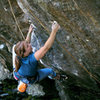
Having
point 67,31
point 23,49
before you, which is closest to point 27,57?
point 23,49

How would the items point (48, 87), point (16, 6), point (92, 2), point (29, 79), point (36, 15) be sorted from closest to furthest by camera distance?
1. point (92, 2)
2. point (29, 79)
3. point (36, 15)
4. point (16, 6)
5. point (48, 87)

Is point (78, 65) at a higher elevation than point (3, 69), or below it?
higher

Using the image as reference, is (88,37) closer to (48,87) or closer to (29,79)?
(29,79)

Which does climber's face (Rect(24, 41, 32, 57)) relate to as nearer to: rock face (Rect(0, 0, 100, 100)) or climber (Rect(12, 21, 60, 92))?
climber (Rect(12, 21, 60, 92))

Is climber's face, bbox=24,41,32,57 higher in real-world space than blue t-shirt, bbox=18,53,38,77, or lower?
higher

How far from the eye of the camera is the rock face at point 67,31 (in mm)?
2371

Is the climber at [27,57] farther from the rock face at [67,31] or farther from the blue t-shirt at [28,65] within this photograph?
the rock face at [67,31]

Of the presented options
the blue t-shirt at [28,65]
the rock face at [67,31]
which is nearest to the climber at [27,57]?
A: the blue t-shirt at [28,65]

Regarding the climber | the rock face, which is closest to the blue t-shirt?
the climber

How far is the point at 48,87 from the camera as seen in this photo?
617 centimetres

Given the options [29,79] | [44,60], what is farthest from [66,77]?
[29,79]

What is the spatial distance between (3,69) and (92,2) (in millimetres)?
5657

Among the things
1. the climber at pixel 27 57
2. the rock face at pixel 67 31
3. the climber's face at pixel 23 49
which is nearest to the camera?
the climber at pixel 27 57

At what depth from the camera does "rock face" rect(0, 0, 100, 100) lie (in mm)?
2371
